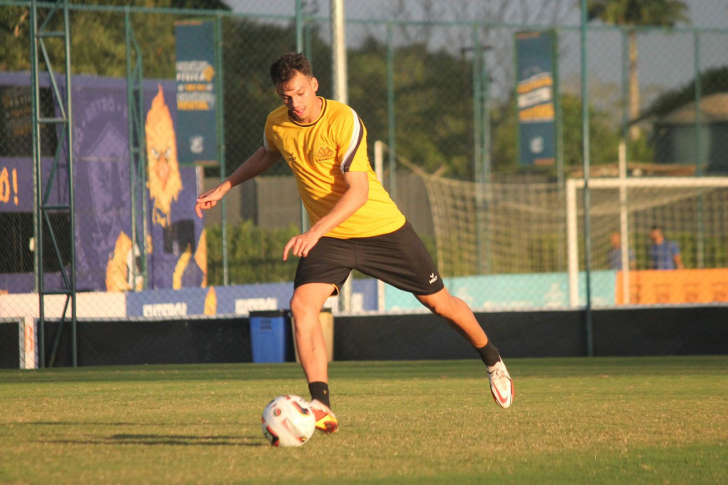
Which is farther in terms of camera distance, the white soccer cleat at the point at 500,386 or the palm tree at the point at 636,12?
the palm tree at the point at 636,12

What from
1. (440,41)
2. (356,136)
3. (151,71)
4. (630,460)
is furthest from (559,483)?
(440,41)

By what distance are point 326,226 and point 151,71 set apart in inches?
668

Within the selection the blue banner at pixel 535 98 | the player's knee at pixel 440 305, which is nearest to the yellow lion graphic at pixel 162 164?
the blue banner at pixel 535 98

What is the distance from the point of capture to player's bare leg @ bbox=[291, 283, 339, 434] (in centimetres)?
554

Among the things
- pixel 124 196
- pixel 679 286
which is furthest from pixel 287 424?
pixel 679 286

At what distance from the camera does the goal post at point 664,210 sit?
1808 cm

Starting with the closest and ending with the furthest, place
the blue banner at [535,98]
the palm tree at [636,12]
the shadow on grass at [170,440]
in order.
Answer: the shadow on grass at [170,440], the blue banner at [535,98], the palm tree at [636,12]

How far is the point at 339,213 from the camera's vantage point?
18.2 feet

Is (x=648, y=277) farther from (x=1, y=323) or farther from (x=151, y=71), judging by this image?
(x=1, y=323)

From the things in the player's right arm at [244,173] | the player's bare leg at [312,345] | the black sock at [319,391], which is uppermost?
the player's right arm at [244,173]

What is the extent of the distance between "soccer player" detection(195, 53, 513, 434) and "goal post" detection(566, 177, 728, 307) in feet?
37.2

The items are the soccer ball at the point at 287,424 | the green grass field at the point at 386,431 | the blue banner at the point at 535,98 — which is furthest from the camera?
the blue banner at the point at 535,98

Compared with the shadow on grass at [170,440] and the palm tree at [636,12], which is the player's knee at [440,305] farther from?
the palm tree at [636,12]

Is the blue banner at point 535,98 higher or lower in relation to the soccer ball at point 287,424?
higher
